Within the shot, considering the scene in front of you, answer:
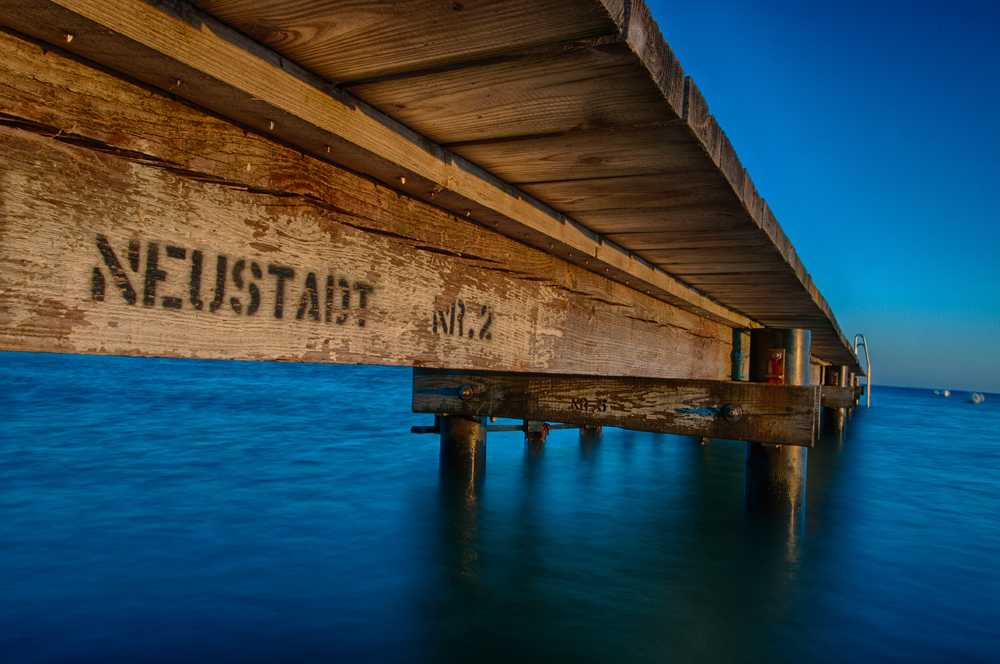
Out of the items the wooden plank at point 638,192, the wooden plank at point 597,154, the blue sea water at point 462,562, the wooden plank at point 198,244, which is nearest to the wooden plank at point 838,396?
the blue sea water at point 462,562

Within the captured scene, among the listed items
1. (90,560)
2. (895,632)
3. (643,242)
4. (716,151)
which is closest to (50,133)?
(716,151)

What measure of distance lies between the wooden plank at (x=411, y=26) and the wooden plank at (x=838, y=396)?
16417 mm

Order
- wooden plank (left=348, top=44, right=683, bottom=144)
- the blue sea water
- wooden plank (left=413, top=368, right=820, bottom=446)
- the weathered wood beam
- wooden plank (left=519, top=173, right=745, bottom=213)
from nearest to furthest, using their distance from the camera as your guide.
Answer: the weathered wood beam < wooden plank (left=348, top=44, right=683, bottom=144) < wooden plank (left=519, top=173, right=745, bottom=213) < the blue sea water < wooden plank (left=413, top=368, right=820, bottom=446)

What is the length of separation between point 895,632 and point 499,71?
5.43m

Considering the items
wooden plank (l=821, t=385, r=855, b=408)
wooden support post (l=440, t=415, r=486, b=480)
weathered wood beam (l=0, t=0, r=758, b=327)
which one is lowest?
wooden support post (l=440, t=415, r=486, b=480)

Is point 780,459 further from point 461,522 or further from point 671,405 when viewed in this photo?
point 461,522

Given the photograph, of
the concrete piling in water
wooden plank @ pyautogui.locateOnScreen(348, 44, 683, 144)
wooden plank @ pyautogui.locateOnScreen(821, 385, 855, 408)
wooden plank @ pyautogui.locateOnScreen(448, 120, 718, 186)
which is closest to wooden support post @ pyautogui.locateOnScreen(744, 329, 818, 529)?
the concrete piling in water

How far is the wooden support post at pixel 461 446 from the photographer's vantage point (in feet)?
22.5

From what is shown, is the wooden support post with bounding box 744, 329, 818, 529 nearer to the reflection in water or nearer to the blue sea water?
the blue sea water

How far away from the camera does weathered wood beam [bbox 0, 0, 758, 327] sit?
1.21 metres

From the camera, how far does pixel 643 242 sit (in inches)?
138

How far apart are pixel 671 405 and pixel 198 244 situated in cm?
371

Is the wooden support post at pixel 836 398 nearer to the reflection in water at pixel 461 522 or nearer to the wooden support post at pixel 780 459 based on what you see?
the wooden support post at pixel 780 459

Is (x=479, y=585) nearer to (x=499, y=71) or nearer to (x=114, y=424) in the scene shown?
(x=499, y=71)
